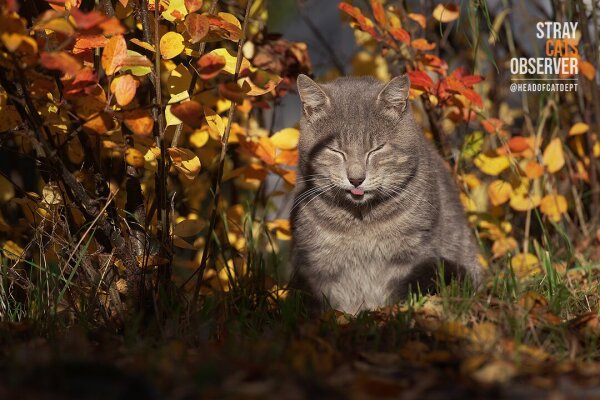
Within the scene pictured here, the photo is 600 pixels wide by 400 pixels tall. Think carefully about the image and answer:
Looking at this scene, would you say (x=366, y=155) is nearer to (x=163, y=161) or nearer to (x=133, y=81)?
(x=163, y=161)

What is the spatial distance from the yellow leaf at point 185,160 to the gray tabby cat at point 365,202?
77 cm

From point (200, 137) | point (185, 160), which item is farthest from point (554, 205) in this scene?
point (185, 160)

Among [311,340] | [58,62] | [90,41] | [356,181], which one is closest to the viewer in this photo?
[58,62]

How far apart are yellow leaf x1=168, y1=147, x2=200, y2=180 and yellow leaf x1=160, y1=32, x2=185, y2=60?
333mm

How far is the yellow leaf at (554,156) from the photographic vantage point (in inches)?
158

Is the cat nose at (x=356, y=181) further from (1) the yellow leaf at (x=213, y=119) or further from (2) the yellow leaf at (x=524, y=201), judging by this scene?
(2) the yellow leaf at (x=524, y=201)

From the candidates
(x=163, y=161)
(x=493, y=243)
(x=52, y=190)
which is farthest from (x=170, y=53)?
(x=493, y=243)

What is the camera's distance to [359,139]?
338 cm

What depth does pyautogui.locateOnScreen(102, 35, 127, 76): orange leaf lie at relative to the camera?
2375 millimetres

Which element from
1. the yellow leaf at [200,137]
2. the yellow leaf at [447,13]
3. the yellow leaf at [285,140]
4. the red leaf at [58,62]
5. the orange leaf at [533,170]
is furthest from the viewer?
the orange leaf at [533,170]

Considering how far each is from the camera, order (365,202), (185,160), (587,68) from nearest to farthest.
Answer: (185,160) < (365,202) < (587,68)

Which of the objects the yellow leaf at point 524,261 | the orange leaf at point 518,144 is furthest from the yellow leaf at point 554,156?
the yellow leaf at point 524,261

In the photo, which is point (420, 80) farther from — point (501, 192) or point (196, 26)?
point (196, 26)

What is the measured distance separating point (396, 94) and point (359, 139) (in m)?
0.26
